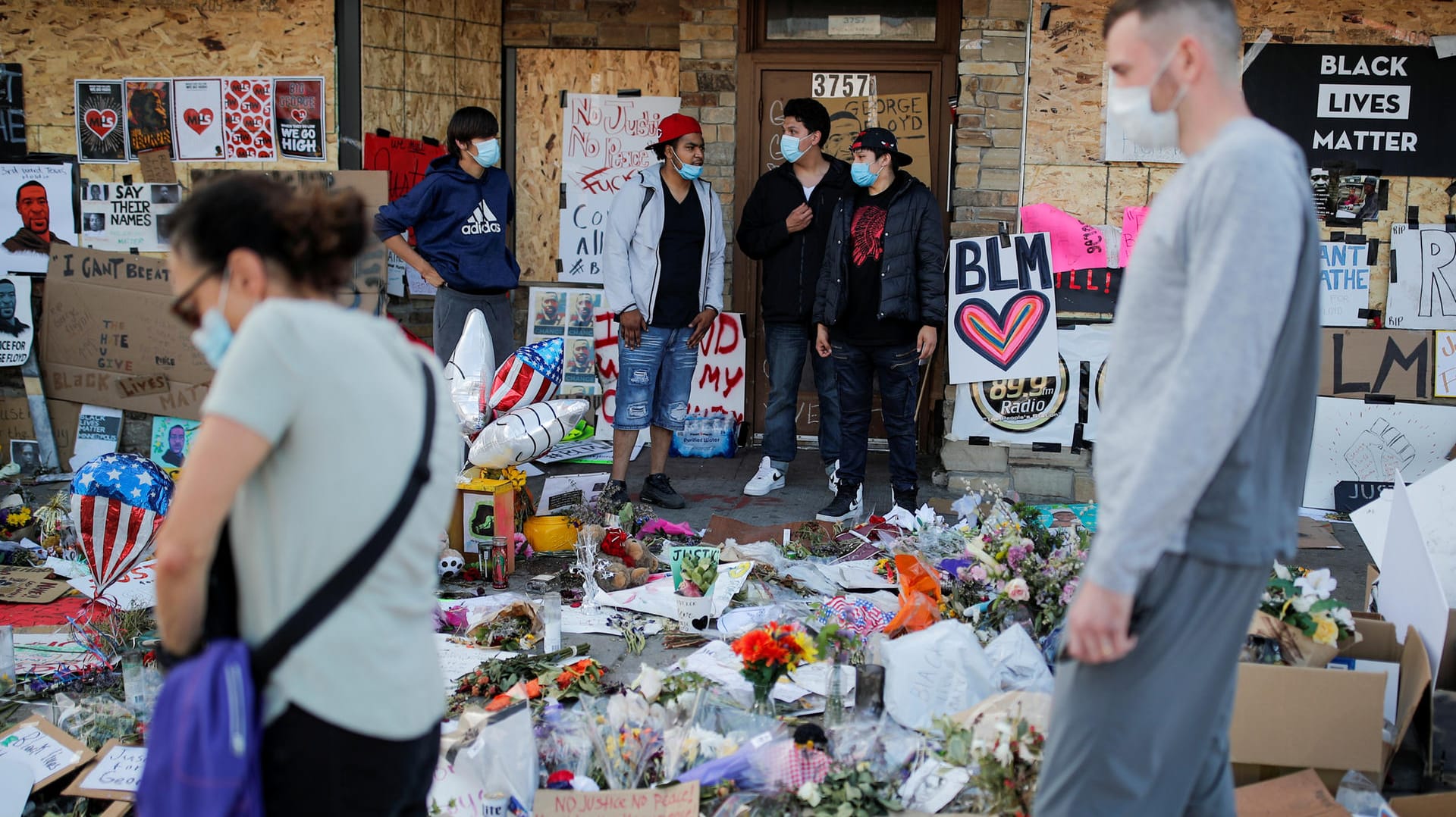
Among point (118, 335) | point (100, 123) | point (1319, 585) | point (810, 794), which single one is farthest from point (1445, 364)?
point (100, 123)

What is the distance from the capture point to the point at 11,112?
309 inches

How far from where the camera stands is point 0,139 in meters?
7.87

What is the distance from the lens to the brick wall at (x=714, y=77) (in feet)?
26.4

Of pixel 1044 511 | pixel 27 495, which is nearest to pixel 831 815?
pixel 1044 511

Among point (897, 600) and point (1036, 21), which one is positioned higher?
point (1036, 21)

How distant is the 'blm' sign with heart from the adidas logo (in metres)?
2.76

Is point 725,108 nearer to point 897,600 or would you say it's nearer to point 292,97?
point 292,97

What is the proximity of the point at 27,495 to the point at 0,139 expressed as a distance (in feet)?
8.63

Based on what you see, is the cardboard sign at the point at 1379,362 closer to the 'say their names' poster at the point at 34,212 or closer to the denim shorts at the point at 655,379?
the denim shorts at the point at 655,379

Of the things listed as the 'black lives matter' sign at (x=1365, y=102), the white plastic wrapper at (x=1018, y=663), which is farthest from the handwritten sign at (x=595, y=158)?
the white plastic wrapper at (x=1018, y=663)

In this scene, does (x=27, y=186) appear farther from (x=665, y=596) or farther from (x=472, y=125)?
(x=665, y=596)

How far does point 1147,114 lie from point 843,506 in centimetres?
471

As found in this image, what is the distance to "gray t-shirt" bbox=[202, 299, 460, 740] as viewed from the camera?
5.85ft

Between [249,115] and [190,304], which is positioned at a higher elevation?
[249,115]
